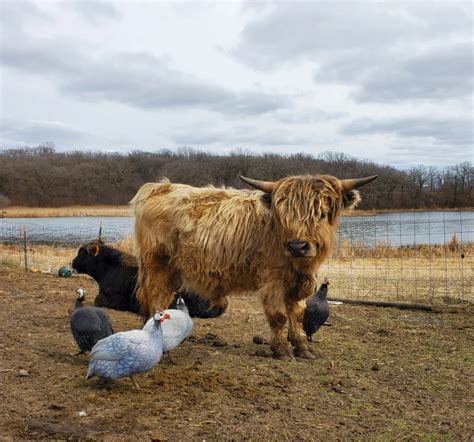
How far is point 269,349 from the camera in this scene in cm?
650

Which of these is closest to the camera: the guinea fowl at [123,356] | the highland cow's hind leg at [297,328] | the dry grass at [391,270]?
the guinea fowl at [123,356]

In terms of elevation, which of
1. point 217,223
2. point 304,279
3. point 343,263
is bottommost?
point 343,263

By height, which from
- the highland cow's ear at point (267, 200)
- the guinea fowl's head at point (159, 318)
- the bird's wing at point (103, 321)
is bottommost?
the bird's wing at point (103, 321)

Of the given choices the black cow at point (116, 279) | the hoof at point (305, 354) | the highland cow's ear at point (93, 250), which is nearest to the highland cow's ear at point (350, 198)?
the hoof at point (305, 354)

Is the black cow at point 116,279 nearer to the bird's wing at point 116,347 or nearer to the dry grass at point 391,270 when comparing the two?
the bird's wing at point 116,347

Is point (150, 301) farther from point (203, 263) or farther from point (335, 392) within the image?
point (335, 392)

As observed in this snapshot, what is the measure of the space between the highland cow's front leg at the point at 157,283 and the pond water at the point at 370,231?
7.43 metres

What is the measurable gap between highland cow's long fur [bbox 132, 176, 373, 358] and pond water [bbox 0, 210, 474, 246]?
24.5 feet

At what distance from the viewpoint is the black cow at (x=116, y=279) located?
8047mm

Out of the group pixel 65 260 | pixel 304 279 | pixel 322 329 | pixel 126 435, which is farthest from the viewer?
pixel 65 260

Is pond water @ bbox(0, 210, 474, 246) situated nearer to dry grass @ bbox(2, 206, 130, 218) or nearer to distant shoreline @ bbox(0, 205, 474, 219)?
distant shoreline @ bbox(0, 205, 474, 219)

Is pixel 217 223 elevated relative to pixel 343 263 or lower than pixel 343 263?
elevated

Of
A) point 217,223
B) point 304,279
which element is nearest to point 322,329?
point 304,279

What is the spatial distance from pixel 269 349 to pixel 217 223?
5.63 ft
